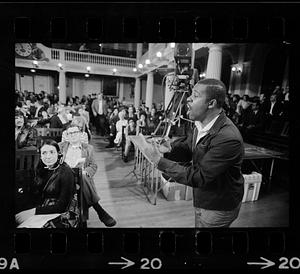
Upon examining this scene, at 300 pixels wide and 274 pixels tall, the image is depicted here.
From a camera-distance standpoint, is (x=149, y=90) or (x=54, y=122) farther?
(x=149, y=90)

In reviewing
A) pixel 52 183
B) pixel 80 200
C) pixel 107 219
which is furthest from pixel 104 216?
pixel 52 183

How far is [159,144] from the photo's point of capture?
1589 millimetres

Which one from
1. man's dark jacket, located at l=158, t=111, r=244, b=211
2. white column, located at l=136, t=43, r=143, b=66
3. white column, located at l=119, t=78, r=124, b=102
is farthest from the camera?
white column, located at l=119, t=78, r=124, b=102

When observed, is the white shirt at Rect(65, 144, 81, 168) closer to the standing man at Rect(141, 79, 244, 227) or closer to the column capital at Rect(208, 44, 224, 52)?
the standing man at Rect(141, 79, 244, 227)

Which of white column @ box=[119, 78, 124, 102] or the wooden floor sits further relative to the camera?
white column @ box=[119, 78, 124, 102]

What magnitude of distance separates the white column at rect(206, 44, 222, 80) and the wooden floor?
1.00m

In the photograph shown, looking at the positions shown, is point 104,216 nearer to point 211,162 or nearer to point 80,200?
point 80,200

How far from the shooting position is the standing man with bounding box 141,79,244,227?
1.39 m

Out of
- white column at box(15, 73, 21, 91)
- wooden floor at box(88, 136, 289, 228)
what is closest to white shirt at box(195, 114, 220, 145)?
wooden floor at box(88, 136, 289, 228)

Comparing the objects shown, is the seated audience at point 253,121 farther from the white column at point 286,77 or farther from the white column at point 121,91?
the white column at point 121,91

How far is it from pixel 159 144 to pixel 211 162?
420 millimetres

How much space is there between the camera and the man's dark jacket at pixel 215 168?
1.38m
